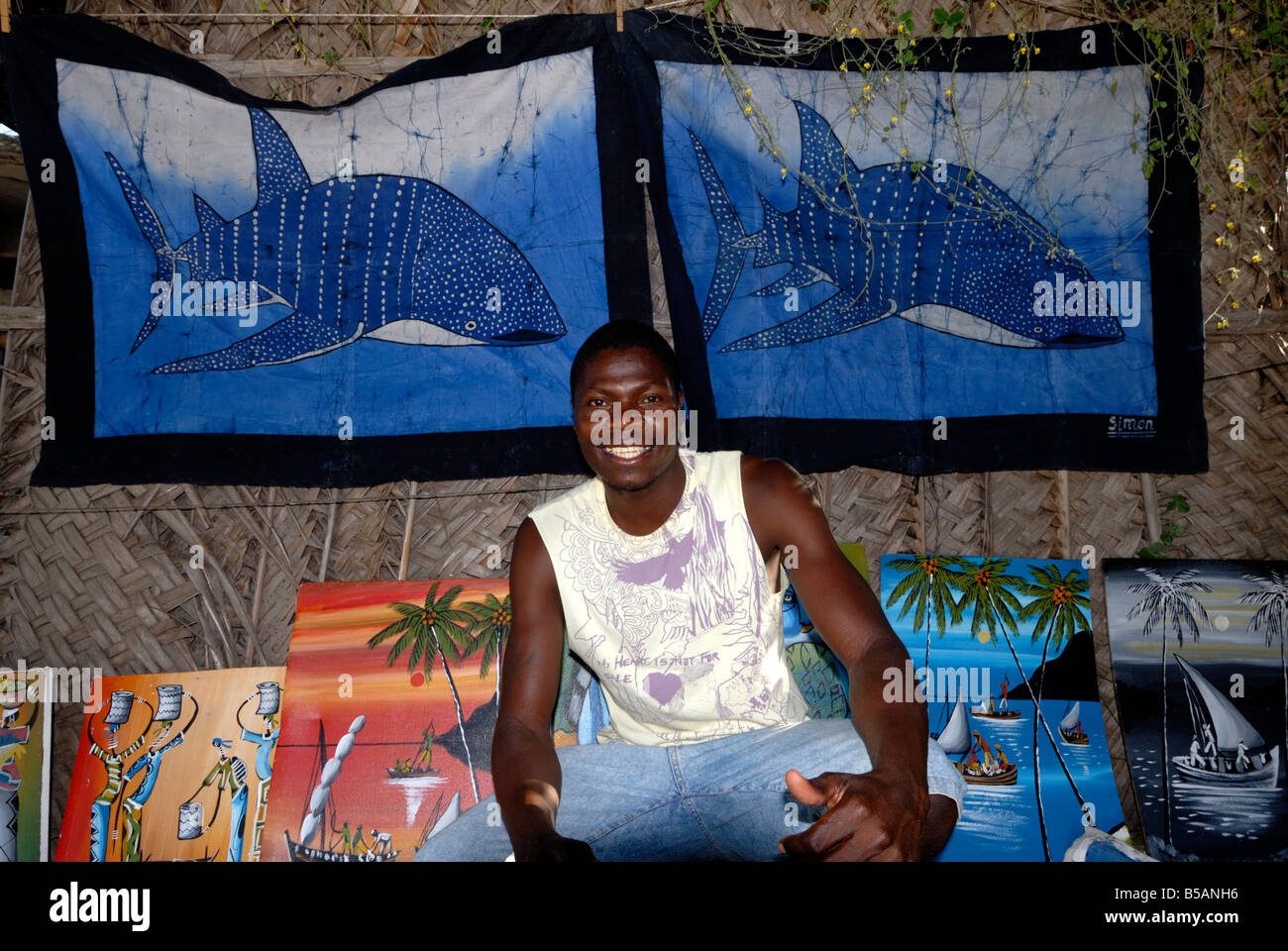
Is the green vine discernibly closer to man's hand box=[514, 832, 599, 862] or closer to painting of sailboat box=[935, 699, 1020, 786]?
painting of sailboat box=[935, 699, 1020, 786]

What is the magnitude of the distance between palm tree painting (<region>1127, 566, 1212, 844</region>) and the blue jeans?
1.83m

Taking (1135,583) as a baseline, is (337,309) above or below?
above

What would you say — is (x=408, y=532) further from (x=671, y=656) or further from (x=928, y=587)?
(x=928, y=587)

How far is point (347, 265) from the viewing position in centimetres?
352

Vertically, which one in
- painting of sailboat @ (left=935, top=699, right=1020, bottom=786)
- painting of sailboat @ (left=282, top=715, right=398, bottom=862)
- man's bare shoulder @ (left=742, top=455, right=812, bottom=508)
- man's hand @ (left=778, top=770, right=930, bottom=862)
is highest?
man's bare shoulder @ (left=742, top=455, right=812, bottom=508)

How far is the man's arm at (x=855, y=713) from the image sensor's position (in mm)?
1585

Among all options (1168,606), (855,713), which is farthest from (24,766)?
(1168,606)

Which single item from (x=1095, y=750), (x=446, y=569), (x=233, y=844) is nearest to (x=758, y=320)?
(x=446, y=569)

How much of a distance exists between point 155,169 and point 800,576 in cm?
280

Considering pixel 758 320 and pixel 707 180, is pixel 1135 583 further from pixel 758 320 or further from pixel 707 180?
pixel 707 180

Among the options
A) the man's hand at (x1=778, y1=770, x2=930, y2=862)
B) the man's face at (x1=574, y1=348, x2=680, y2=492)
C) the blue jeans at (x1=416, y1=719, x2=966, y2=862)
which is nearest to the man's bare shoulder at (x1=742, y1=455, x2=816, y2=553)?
the man's face at (x1=574, y1=348, x2=680, y2=492)

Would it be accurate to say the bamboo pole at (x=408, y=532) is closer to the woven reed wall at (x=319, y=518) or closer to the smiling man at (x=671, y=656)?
the woven reed wall at (x=319, y=518)

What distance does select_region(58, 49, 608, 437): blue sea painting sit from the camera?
3494 mm
